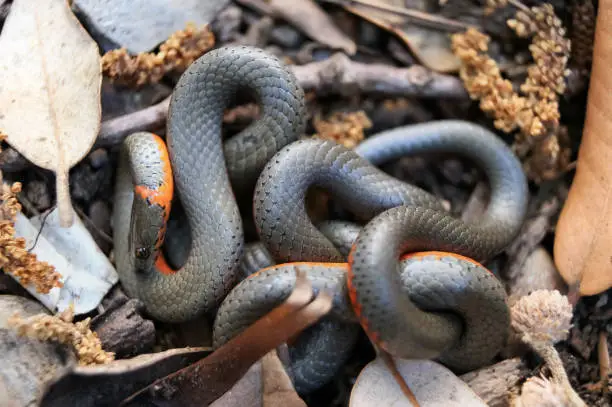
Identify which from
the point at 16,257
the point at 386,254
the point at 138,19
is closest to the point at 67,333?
the point at 16,257

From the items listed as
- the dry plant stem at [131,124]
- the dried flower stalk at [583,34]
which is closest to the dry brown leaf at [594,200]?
the dried flower stalk at [583,34]

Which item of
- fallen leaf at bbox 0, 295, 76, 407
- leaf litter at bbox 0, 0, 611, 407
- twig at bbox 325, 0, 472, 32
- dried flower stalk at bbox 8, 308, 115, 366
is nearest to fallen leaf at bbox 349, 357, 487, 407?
leaf litter at bbox 0, 0, 611, 407

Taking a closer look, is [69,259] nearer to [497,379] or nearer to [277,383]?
[277,383]

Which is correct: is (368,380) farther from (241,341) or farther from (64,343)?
(64,343)

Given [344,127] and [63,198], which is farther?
[344,127]

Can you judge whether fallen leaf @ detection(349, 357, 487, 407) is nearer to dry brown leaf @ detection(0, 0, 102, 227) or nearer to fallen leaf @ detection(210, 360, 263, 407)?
fallen leaf @ detection(210, 360, 263, 407)
